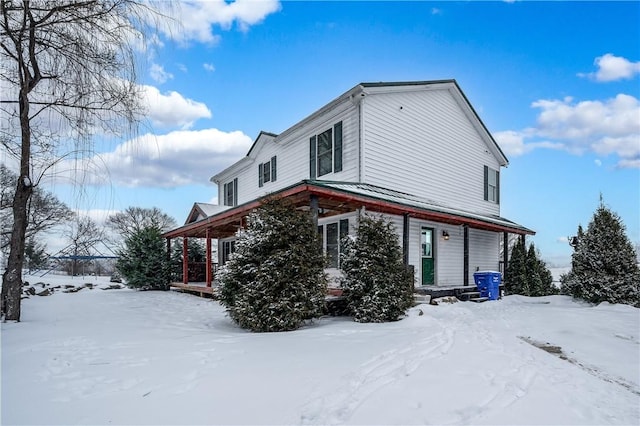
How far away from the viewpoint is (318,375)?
3.73 m

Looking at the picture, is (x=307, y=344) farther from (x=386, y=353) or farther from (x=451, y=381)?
(x=451, y=381)

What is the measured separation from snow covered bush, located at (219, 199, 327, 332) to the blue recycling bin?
734 cm

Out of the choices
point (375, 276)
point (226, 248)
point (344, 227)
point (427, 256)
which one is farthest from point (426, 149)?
point (226, 248)

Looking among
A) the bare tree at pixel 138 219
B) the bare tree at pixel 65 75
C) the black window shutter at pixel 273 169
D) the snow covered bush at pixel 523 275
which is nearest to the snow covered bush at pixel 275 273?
the bare tree at pixel 65 75

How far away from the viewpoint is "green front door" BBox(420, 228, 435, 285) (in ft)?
40.4

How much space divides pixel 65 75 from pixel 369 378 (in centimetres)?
549

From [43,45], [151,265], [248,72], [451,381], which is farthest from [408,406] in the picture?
[151,265]

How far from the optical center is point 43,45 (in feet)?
16.5

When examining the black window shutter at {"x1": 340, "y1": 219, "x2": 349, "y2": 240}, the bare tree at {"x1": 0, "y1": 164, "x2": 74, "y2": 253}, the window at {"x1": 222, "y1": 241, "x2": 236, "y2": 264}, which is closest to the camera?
the bare tree at {"x1": 0, "y1": 164, "x2": 74, "y2": 253}

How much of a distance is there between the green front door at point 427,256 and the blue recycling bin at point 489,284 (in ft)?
4.88

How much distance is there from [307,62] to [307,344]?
9.21 meters

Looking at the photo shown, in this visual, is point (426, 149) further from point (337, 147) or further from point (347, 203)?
point (347, 203)

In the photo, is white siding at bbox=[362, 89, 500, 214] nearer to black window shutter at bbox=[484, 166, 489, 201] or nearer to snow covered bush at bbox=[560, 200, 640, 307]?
black window shutter at bbox=[484, 166, 489, 201]

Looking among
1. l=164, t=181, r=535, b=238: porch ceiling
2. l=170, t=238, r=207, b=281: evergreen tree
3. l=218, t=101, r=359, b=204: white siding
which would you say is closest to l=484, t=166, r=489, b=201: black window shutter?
l=164, t=181, r=535, b=238: porch ceiling
